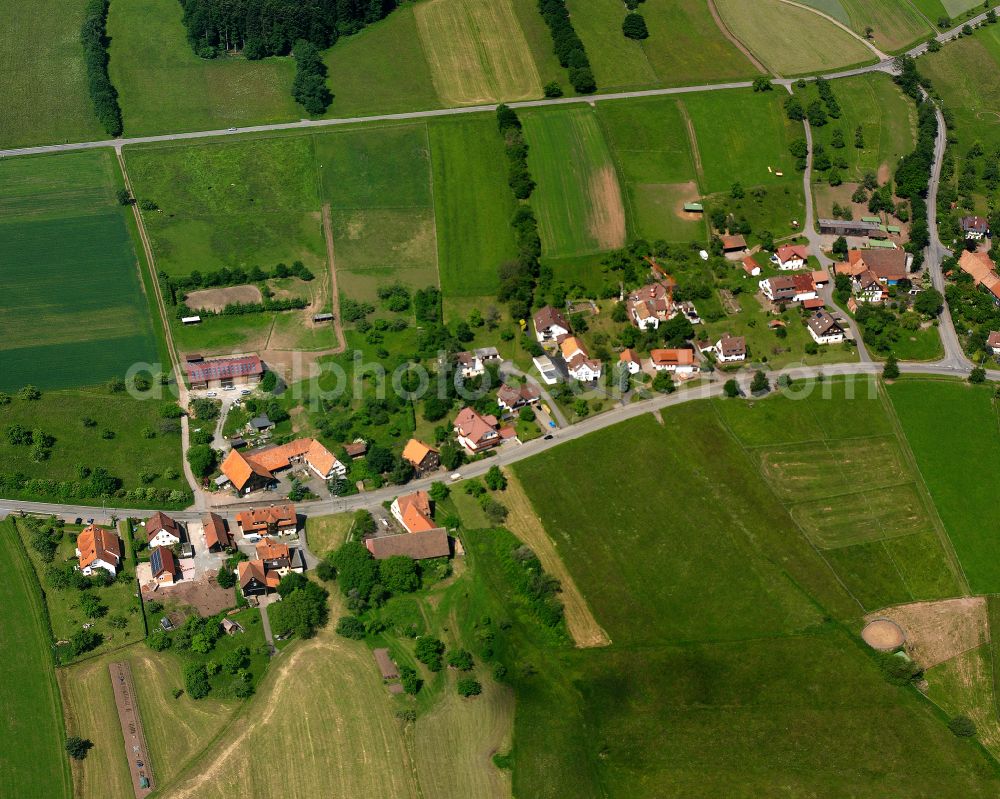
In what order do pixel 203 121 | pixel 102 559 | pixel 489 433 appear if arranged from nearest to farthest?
pixel 102 559, pixel 489 433, pixel 203 121

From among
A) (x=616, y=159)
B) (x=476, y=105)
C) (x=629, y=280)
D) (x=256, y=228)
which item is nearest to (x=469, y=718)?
(x=629, y=280)

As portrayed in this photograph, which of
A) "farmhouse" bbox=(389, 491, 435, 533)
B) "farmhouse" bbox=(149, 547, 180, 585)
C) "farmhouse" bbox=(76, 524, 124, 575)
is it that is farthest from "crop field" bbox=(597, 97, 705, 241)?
"farmhouse" bbox=(76, 524, 124, 575)

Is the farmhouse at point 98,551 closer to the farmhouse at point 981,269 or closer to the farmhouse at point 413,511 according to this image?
the farmhouse at point 413,511

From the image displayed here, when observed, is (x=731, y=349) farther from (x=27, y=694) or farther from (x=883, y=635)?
(x=27, y=694)

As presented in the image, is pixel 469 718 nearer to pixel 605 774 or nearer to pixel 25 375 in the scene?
pixel 605 774

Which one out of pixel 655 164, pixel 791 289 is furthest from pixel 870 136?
pixel 791 289
